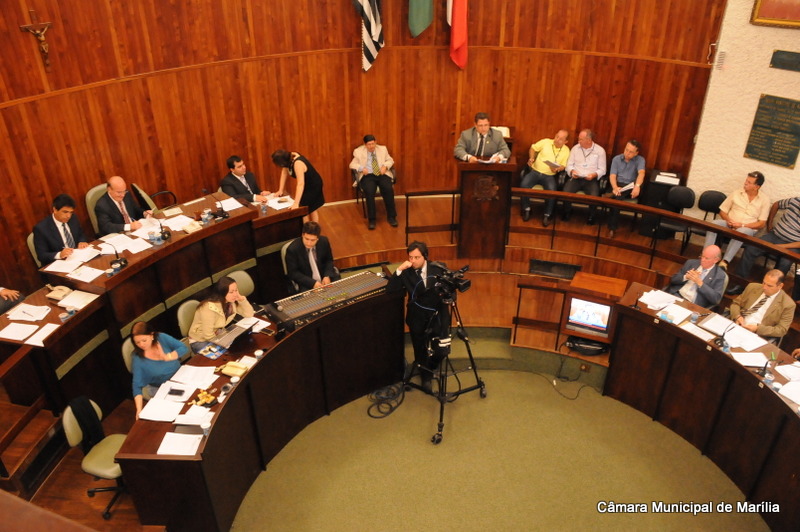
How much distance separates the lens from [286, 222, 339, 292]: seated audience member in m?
6.19

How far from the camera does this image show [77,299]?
558cm

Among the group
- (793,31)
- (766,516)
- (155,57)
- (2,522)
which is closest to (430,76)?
(155,57)

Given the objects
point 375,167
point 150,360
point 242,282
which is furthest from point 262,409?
point 375,167

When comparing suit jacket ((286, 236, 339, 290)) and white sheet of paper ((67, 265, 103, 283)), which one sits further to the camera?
suit jacket ((286, 236, 339, 290))

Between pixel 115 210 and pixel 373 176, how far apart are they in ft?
10.8

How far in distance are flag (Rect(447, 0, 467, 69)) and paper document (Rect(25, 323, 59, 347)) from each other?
6108 mm

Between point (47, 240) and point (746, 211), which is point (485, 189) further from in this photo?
point (47, 240)

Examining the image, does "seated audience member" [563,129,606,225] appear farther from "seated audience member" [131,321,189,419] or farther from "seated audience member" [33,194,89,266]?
"seated audience member" [33,194,89,266]

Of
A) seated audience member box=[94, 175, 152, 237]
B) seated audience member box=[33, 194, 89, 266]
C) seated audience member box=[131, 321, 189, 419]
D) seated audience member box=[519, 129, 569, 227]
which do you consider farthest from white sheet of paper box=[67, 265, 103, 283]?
seated audience member box=[519, 129, 569, 227]

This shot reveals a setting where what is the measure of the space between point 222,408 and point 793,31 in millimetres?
6902

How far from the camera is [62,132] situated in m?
6.55

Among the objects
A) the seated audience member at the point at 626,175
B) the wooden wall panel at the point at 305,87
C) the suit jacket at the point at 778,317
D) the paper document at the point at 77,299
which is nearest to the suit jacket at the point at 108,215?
the wooden wall panel at the point at 305,87

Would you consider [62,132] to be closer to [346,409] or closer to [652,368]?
[346,409]

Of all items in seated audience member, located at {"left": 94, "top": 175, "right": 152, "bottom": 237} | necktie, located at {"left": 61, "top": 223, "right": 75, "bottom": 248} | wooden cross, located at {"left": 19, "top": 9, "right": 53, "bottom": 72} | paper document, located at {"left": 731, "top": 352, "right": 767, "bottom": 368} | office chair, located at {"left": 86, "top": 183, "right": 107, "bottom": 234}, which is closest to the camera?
paper document, located at {"left": 731, "top": 352, "right": 767, "bottom": 368}
